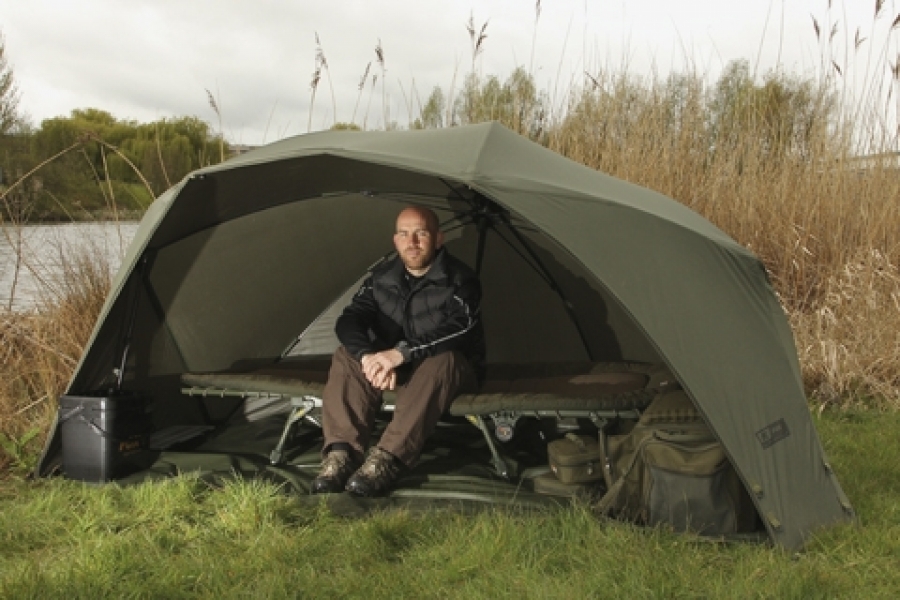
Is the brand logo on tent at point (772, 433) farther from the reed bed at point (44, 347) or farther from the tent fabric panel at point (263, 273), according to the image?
the reed bed at point (44, 347)

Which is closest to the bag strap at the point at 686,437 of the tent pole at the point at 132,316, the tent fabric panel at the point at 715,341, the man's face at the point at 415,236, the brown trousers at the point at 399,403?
the tent fabric panel at the point at 715,341

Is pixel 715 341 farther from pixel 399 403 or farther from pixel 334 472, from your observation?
pixel 334 472

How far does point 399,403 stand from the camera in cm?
330

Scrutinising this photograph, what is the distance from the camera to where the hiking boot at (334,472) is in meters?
3.15

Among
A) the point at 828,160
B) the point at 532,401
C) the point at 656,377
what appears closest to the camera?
the point at 532,401

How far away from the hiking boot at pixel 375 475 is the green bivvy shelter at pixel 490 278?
98 centimetres

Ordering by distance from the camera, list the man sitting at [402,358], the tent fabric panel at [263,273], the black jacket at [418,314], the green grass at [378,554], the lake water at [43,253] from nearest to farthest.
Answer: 1. the green grass at [378,554]
2. the man sitting at [402,358]
3. the black jacket at [418,314]
4. the tent fabric panel at [263,273]
5. the lake water at [43,253]

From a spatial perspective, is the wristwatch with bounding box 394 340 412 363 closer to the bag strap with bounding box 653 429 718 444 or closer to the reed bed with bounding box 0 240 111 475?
the bag strap with bounding box 653 429 718 444

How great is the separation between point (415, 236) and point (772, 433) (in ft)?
5.03

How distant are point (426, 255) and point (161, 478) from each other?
1331 mm

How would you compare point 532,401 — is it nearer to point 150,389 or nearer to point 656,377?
point 656,377

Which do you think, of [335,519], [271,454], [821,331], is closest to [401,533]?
[335,519]

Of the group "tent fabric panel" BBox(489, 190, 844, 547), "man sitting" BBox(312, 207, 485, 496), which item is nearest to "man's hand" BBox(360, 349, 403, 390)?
"man sitting" BBox(312, 207, 485, 496)

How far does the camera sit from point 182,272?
156 inches
